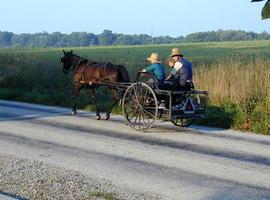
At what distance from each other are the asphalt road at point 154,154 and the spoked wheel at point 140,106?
259mm

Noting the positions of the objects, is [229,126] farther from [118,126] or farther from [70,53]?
[70,53]

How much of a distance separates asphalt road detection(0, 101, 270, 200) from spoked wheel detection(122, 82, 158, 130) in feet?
0.85

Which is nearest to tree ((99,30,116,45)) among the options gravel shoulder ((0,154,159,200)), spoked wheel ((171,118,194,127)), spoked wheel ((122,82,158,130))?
spoked wheel ((171,118,194,127))

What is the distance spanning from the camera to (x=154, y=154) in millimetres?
9375

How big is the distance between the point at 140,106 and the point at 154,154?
3049 millimetres

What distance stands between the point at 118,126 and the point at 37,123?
209 cm

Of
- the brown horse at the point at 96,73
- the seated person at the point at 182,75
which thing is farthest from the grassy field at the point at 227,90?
the brown horse at the point at 96,73

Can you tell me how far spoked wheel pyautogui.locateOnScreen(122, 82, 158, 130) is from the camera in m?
12.2

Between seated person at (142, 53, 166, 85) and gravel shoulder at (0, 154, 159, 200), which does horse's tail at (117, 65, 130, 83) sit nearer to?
seated person at (142, 53, 166, 85)

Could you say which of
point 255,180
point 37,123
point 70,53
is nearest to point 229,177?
point 255,180

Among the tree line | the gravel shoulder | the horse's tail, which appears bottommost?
the tree line

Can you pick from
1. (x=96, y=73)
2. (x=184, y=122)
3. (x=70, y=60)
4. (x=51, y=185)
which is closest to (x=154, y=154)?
(x=51, y=185)

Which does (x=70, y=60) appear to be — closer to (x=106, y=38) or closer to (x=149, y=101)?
(x=149, y=101)

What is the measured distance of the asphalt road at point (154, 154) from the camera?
7113 mm
